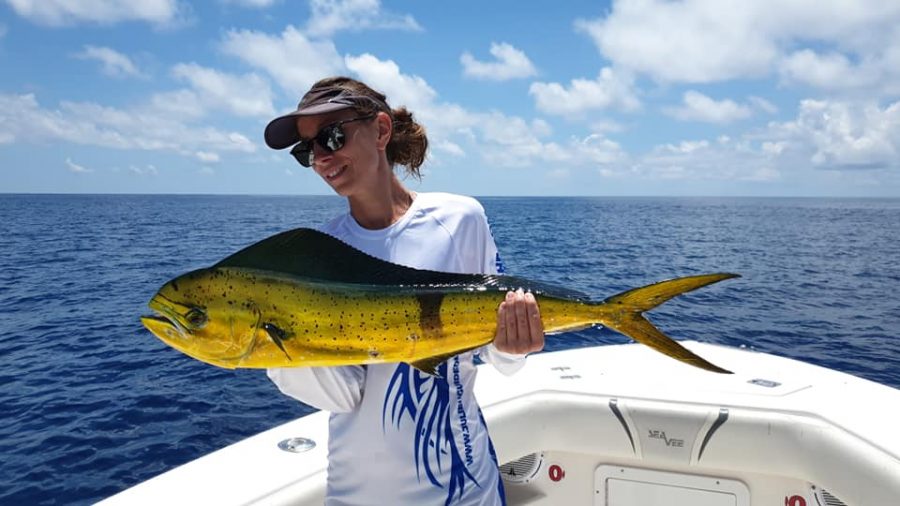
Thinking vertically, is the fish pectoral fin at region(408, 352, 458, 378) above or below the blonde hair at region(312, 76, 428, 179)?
below

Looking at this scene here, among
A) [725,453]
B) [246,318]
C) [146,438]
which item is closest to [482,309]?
[246,318]

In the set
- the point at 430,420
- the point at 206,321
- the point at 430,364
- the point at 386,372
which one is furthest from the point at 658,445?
the point at 206,321

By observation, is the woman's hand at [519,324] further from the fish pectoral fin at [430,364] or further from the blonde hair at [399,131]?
the blonde hair at [399,131]

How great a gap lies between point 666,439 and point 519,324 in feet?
8.23

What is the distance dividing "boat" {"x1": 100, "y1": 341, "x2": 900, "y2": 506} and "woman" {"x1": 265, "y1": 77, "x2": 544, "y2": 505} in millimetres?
1190

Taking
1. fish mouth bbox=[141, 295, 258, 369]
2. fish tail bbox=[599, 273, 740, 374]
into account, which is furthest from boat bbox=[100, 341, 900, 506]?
fish tail bbox=[599, 273, 740, 374]

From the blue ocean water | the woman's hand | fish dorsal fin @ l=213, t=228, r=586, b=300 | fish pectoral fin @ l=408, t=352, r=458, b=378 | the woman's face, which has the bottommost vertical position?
the blue ocean water

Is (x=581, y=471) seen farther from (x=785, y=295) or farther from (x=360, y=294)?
(x=785, y=295)

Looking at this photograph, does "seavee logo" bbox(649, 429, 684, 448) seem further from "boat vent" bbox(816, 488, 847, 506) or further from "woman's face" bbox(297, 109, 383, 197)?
"woman's face" bbox(297, 109, 383, 197)

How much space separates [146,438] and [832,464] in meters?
8.29

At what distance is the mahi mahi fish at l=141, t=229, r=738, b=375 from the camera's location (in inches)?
60.3

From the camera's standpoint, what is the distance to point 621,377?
432 cm

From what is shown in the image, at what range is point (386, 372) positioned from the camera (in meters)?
1.95

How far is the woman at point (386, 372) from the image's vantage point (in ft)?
6.15
